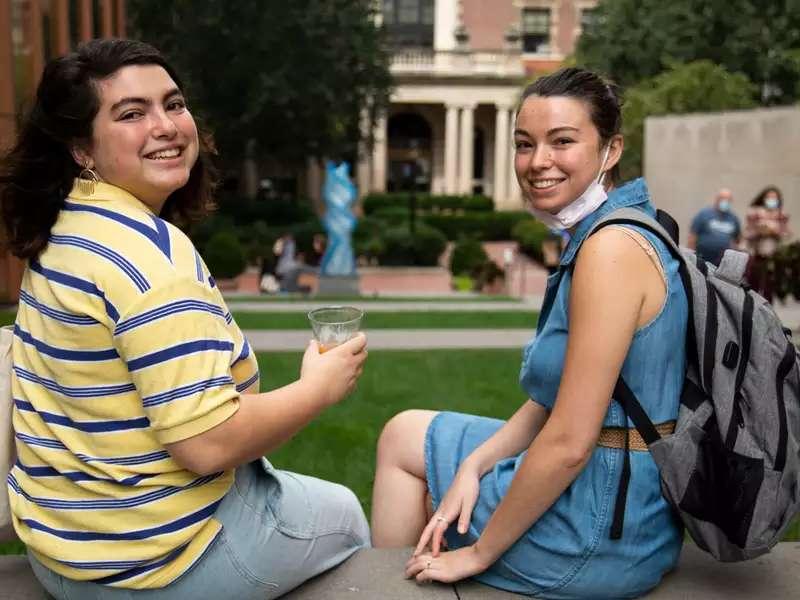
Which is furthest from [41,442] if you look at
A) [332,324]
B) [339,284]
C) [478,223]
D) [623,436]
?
[478,223]

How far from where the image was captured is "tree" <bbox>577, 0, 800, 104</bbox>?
25.3 m

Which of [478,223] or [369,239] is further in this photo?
[478,223]

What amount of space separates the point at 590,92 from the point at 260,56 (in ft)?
77.9

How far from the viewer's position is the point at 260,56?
24594 mm

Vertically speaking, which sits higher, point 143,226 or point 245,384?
point 143,226

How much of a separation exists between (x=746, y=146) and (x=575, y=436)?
702 inches

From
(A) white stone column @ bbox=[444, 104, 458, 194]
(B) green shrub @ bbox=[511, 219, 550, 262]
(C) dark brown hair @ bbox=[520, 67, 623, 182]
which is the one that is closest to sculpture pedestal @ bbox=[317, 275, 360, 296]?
(B) green shrub @ bbox=[511, 219, 550, 262]

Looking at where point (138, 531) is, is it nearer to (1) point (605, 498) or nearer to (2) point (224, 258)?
(1) point (605, 498)

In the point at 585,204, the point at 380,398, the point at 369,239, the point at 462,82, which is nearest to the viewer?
the point at 585,204

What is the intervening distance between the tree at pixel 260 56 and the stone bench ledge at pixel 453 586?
22036mm

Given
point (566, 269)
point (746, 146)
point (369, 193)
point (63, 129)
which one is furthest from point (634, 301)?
point (369, 193)

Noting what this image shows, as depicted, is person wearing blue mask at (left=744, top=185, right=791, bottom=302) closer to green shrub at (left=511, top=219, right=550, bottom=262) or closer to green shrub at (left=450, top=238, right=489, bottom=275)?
green shrub at (left=450, top=238, right=489, bottom=275)

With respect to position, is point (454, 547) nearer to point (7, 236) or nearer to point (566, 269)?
point (566, 269)

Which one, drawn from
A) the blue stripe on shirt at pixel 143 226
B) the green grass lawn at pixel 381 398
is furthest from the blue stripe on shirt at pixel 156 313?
the green grass lawn at pixel 381 398
